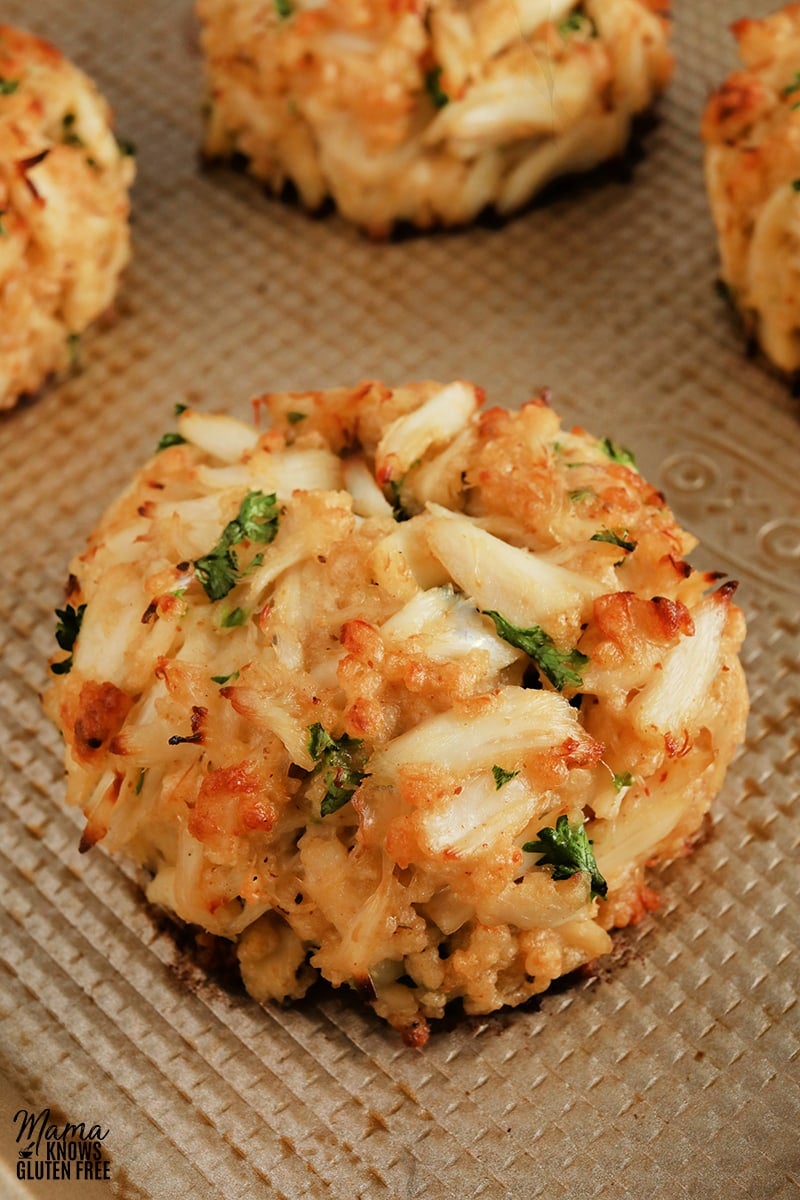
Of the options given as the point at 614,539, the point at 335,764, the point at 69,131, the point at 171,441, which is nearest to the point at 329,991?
the point at 335,764

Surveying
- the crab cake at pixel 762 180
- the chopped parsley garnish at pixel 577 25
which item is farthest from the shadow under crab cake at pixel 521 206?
the crab cake at pixel 762 180

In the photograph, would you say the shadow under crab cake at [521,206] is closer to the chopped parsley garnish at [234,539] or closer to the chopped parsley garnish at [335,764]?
the chopped parsley garnish at [234,539]

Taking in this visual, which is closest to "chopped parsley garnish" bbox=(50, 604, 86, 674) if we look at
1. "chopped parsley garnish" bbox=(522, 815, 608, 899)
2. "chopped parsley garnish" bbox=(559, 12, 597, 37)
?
"chopped parsley garnish" bbox=(522, 815, 608, 899)

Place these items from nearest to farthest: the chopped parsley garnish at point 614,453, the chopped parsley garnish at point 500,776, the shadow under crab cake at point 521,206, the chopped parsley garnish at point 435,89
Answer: the chopped parsley garnish at point 500,776
the chopped parsley garnish at point 614,453
the chopped parsley garnish at point 435,89
the shadow under crab cake at point 521,206

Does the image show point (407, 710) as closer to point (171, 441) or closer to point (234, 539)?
point (234, 539)

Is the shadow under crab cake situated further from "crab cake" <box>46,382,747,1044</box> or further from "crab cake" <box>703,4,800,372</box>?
"crab cake" <box>46,382,747,1044</box>

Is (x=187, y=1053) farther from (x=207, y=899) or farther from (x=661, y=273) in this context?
(x=661, y=273)
